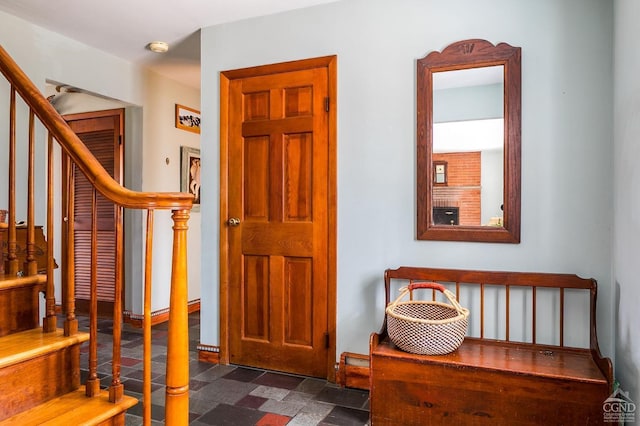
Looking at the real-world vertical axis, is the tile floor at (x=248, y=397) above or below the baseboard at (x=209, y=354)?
below

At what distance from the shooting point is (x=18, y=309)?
1.69 meters

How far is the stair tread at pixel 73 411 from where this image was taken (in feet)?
4.43

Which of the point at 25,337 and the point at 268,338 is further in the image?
the point at 268,338

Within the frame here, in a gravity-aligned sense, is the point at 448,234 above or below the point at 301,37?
below

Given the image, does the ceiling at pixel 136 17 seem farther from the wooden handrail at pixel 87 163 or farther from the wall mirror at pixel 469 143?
the wooden handrail at pixel 87 163

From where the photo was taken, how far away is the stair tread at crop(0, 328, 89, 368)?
1387 millimetres

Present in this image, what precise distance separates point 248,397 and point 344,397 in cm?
56

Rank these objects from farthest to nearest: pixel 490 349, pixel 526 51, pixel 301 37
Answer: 1. pixel 301 37
2. pixel 526 51
3. pixel 490 349

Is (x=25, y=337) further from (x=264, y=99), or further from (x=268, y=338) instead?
(x=264, y=99)

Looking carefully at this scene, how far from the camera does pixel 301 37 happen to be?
282 cm

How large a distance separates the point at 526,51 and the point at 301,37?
4.56ft

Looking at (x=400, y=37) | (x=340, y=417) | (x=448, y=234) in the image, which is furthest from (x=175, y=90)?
(x=340, y=417)

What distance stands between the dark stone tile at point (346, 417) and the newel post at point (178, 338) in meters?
1.04

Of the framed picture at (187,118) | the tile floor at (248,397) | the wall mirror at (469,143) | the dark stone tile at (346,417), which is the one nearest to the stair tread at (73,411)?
the tile floor at (248,397)
